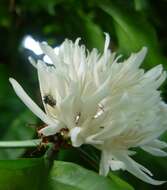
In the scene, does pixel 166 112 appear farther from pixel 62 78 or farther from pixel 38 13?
pixel 38 13

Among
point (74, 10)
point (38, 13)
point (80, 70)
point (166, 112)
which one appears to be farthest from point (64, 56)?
point (38, 13)

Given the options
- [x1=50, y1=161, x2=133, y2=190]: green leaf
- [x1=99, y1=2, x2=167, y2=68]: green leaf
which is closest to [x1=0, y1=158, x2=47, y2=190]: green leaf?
[x1=50, y1=161, x2=133, y2=190]: green leaf

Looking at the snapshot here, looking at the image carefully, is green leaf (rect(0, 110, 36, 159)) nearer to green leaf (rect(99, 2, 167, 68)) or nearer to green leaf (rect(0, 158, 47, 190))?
green leaf (rect(99, 2, 167, 68))

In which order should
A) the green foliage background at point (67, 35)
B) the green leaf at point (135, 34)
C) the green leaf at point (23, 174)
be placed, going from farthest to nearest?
the green leaf at point (135, 34), the green foliage background at point (67, 35), the green leaf at point (23, 174)

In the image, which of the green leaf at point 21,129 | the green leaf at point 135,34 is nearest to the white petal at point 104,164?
the green leaf at point 21,129

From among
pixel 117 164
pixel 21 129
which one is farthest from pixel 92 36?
pixel 117 164

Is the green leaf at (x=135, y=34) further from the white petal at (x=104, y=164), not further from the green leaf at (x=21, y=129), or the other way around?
the white petal at (x=104, y=164)
